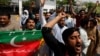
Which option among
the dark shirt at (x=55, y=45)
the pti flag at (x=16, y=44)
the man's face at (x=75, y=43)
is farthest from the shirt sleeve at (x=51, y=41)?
the pti flag at (x=16, y=44)

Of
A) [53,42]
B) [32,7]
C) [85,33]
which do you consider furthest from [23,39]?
[32,7]

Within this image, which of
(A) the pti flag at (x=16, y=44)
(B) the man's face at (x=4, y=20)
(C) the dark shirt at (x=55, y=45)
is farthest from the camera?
(A) the pti flag at (x=16, y=44)

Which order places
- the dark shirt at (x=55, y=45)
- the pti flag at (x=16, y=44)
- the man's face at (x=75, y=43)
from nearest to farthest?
1. the man's face at (x=75, y=43)
2. the dark shirt at (x=55, y=45)
3. the pti flag at (x=16, y=44)

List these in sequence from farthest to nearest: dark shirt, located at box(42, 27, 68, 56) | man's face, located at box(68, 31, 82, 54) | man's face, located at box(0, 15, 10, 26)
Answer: man's face, located at box(0, 15, 10, 26) < dark shirt, located at box(42, 27, 68, 56) < man's face, located at box(68, 31, 82, 54)

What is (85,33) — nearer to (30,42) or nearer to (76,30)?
(30,42)

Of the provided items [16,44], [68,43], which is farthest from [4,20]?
[68,43]

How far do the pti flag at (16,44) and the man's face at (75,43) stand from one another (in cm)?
276

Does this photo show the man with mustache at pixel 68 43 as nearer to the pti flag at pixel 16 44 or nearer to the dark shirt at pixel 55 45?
the dark shirt at pixel 55 45

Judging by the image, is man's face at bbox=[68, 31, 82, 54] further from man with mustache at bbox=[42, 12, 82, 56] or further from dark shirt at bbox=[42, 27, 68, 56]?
dark shirt at bbox=[42, 27, 68, 56]

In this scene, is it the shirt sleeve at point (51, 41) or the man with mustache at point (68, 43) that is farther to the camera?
the shirt sleeve at point (51, 41)

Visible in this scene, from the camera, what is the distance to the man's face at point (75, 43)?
3.76 meters

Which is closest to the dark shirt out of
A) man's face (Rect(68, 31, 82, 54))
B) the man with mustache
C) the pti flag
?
the man with mustache

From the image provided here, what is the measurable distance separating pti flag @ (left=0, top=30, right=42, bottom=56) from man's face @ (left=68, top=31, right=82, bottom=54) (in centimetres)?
276

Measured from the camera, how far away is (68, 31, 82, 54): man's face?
3.76 m
